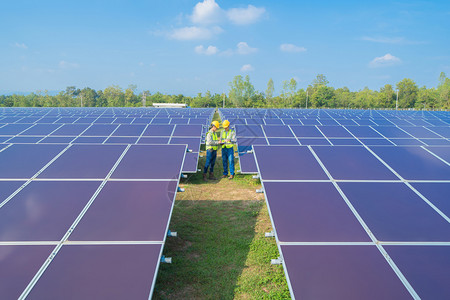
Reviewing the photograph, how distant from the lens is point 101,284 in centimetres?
300

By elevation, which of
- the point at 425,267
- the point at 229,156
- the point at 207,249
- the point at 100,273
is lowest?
the point at 207,249

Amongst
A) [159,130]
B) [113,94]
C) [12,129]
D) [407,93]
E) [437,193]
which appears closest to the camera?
[437,193]

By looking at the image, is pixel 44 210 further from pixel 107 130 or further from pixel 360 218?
pixel 107 130

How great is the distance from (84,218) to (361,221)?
389 cm

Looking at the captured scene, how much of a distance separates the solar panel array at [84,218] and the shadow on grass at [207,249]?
1659 millimetres

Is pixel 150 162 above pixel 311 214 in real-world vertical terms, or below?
above

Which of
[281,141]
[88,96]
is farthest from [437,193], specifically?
[88,96]

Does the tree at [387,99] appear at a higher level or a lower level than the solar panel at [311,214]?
higher

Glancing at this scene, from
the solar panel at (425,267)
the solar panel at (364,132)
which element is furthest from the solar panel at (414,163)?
the solar panel at (364,132)

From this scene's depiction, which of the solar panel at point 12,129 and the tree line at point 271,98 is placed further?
the tree line at point 271,98

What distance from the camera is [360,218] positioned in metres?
3.88

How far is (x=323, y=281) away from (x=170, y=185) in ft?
9.20

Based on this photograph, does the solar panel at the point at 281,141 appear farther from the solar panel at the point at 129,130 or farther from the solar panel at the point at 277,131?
the solar panel at the point at 129,130

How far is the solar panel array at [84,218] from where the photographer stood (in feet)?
9.93
